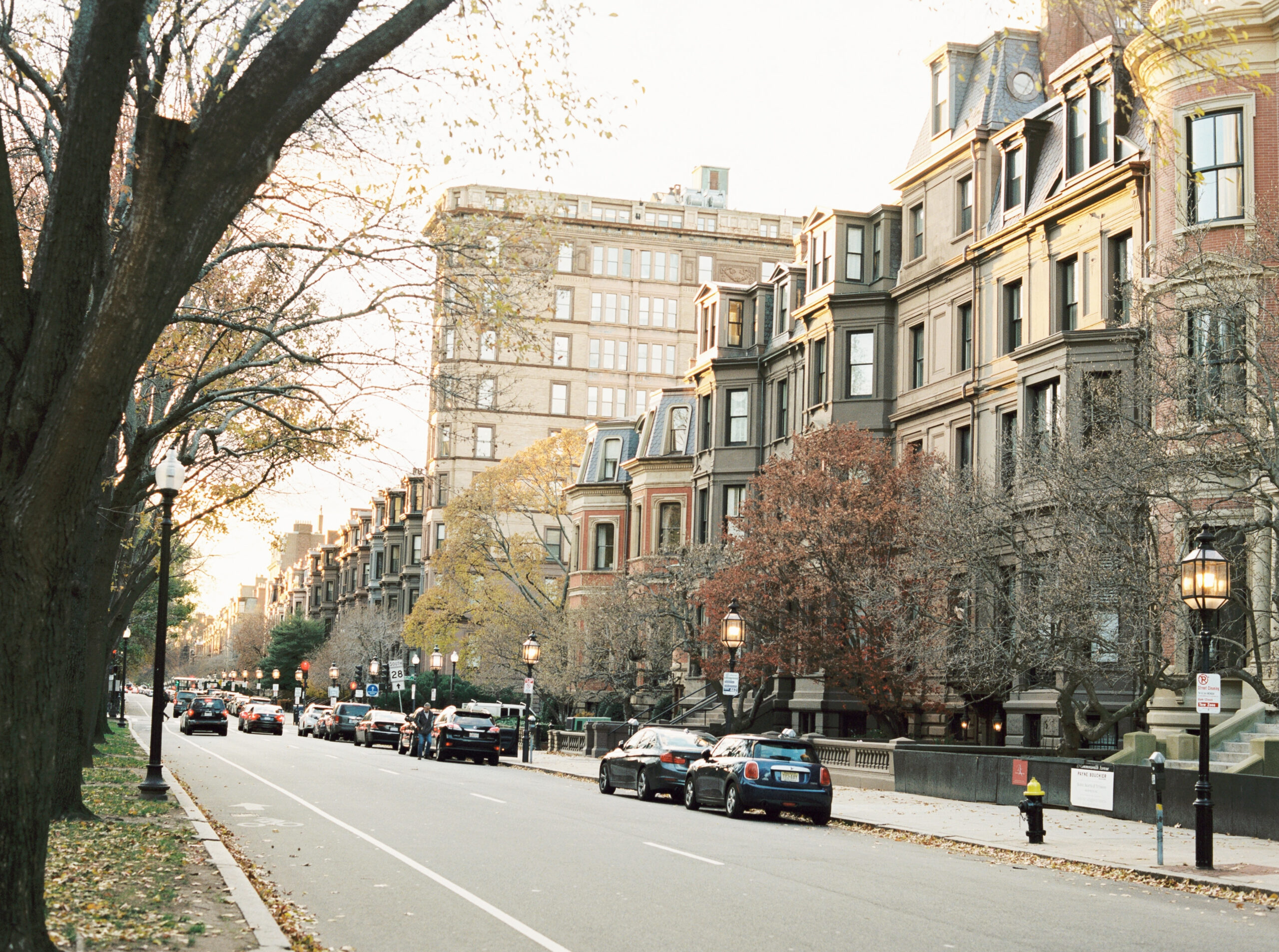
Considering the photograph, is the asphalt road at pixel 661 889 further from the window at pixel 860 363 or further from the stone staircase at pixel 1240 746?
the window at pixel 860 363

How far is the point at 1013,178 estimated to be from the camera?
37812 millimetres

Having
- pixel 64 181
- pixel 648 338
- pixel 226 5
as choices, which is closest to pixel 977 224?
pixel 226 5

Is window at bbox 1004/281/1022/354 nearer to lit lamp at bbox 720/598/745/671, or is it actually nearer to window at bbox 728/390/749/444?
lit lamp at bbox 720/598/745/671

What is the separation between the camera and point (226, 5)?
15.0m

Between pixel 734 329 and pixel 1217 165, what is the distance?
2587cm

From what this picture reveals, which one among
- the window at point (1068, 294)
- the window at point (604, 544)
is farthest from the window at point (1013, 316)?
the window at point (604, 544)

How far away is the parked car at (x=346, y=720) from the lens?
61344 mm

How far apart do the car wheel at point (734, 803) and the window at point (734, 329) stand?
100 feet

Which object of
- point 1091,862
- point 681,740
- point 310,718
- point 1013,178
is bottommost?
point 310,718

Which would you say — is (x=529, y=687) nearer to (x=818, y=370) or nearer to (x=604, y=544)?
(x=818, y=370)

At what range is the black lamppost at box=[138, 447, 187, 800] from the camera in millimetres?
21047

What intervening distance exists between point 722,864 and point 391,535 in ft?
304

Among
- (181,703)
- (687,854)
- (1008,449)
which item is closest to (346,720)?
(1008,449)

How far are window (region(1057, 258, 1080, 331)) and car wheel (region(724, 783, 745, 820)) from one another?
16.2 metres
